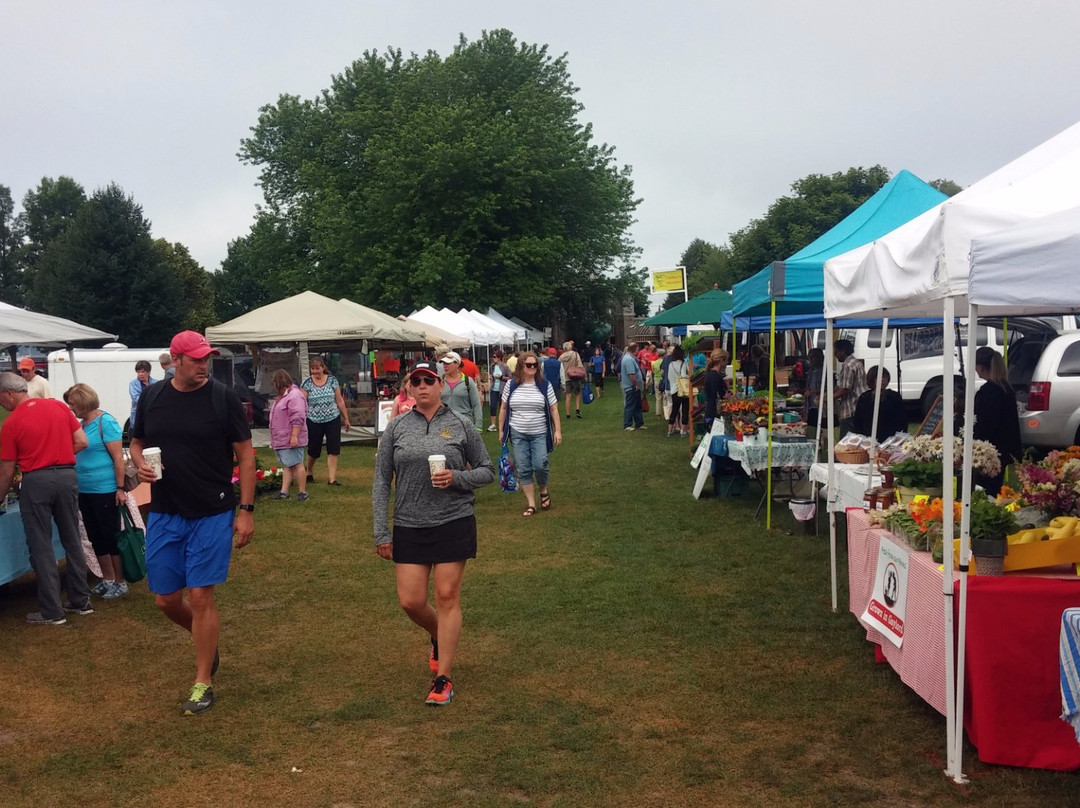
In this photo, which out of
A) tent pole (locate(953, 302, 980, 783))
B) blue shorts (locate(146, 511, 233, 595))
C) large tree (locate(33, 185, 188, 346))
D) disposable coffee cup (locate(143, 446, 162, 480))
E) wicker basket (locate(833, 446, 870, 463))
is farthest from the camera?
large tree (locate(33, 185, 188, 346))

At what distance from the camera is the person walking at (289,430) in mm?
11844

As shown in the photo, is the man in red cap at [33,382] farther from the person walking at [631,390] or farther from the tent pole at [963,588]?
the person walking at [631,390]

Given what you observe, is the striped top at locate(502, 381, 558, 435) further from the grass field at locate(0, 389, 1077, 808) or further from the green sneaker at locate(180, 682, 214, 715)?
the green sneaker at locate(180, 682, 214, 715)

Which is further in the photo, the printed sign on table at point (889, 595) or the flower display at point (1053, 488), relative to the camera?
the printed sign on table at point (889, 595)

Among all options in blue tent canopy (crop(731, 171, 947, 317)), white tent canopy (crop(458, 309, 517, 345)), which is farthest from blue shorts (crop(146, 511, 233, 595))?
white tent canopy (crop(458, 309, 517, 345))

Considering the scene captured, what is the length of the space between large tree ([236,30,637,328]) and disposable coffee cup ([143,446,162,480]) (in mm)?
31696

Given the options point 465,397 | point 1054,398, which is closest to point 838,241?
point 465,397

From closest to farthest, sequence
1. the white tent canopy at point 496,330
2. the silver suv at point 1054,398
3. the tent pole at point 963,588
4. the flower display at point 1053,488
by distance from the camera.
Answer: the tent pole at point 963,588 < the flower display at point 1053,488 < the silver suv at point 1054,398 < the white tent canopy at point 496,330

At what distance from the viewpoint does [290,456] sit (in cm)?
1200

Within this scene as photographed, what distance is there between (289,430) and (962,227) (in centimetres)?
930

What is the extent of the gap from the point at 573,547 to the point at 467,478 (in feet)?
14.2

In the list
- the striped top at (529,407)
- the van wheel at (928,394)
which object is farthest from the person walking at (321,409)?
the van wheel at (928,394)

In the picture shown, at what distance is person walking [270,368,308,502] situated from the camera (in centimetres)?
1184

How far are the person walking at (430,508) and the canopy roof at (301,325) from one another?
12.2 metres
